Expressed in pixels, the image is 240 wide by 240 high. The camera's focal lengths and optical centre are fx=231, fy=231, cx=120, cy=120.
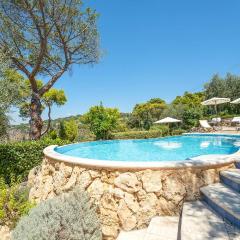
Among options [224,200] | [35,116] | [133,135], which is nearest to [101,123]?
[133,135]

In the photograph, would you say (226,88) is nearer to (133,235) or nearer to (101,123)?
(101,123)

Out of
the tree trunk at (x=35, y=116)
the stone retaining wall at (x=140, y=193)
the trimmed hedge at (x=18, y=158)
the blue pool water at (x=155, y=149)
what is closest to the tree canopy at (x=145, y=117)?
the blue pool water at (x=155, y=149)

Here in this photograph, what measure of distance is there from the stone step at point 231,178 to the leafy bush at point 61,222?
2.44 meters

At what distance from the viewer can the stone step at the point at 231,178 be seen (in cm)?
390

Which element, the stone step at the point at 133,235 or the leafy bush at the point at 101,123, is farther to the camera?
the leafy bush at the point at 101,123

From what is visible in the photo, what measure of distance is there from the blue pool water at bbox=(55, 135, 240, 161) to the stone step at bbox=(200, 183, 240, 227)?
473 cm

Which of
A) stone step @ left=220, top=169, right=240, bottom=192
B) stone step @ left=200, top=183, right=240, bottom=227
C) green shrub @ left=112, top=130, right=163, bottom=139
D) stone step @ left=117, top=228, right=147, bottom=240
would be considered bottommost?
stone step @ left=117, top=228, right=147, bottom=240

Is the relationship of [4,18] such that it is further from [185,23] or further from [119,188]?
[119,188]

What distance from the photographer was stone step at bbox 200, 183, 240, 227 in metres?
3.13

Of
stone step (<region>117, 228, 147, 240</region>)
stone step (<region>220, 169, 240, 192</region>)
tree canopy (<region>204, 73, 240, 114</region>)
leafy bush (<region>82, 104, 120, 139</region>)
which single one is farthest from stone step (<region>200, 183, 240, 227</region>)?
tree canopy (<region>204, 73, 240, 114</region>)

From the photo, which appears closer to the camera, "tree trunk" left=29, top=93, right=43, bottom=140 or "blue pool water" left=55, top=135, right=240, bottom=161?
"blue pool water" left=55, top=135, right=240, bottom=161

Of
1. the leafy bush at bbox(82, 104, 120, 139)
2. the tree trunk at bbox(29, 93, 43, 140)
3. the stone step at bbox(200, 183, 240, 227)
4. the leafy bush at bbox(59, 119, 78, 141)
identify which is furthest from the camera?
the leafy bush at bbox(59, 119, 78, 141)

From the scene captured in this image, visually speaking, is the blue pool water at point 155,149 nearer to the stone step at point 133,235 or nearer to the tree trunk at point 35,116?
the tree trunk at point 35,116

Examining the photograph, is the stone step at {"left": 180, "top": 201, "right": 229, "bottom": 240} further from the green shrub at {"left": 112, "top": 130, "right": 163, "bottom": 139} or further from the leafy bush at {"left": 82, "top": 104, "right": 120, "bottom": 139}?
the green shrub at {"left": 112, "top": 130, "right": 163, "bottom": 139}
